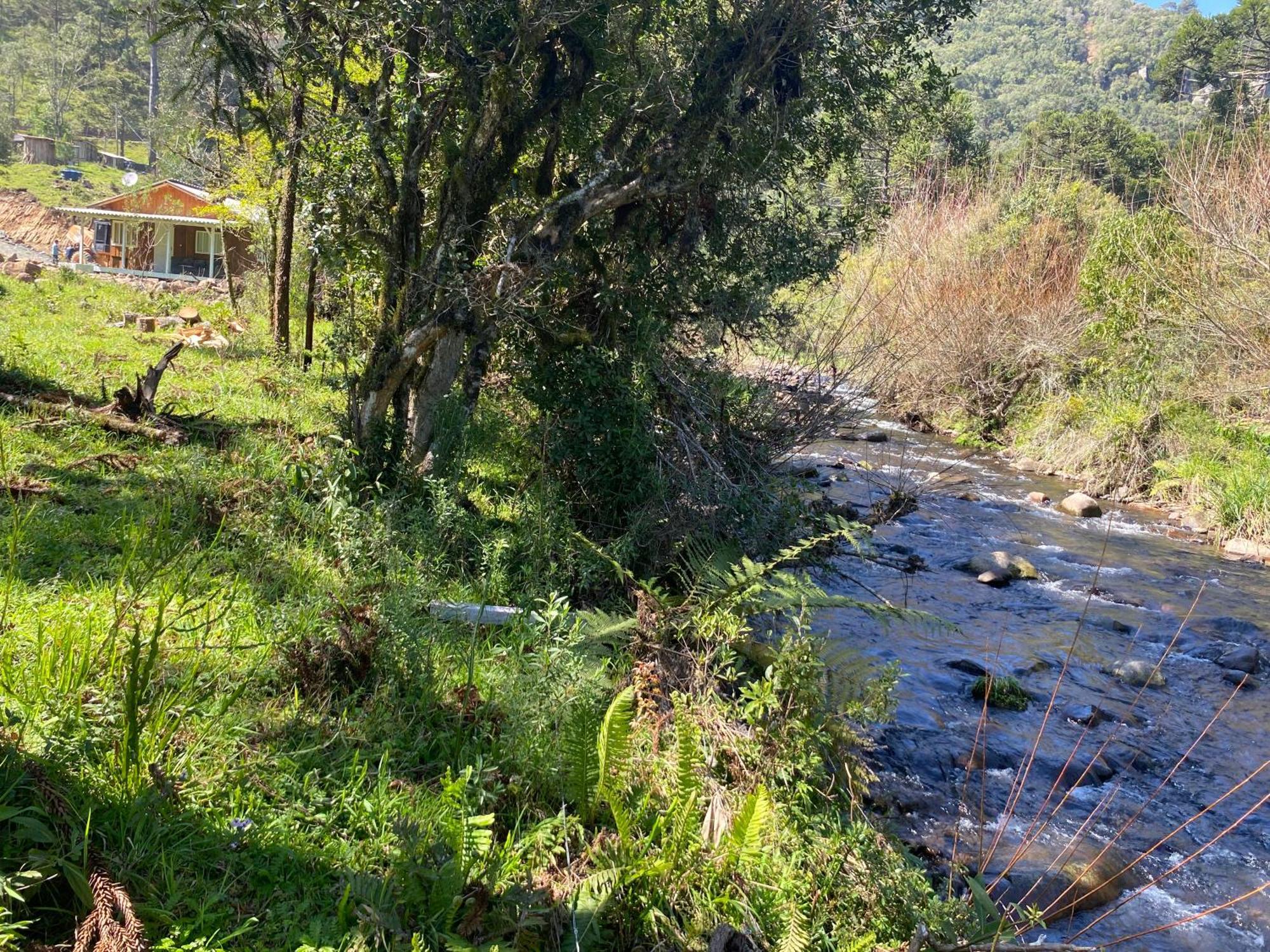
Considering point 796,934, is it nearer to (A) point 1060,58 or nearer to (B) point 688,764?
(B) point 688,764

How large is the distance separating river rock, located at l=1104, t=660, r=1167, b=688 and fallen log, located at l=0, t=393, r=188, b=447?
8.44m

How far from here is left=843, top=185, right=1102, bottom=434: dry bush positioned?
18.6 metres

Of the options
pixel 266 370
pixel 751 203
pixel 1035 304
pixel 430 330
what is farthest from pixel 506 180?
pixel 1035 304

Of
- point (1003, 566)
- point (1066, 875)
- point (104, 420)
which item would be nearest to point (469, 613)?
point (1066, 875)

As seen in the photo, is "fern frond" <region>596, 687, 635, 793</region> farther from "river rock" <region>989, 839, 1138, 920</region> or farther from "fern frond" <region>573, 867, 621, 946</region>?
"river rock" <region>989, 839, 1138, 920</region>

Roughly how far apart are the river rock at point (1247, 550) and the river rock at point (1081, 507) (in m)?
1.83

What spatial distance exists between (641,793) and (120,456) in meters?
5.02

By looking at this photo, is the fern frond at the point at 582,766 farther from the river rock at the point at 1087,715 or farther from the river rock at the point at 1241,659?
the river rock at the point at 1241,659

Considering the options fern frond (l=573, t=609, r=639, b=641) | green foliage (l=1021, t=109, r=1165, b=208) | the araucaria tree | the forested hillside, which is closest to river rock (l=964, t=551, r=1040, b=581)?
the araucaria tree

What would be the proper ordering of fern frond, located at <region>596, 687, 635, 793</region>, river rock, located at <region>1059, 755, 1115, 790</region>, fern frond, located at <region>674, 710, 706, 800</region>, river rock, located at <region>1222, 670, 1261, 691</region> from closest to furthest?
fern frond, located at <region>596, 687, 635, 793</region> → fern frond, located at <region>674, 710, 706, 800</region> → river rock, located at <region>1059, 755, 1115, 790</region> → river rock, located at <region>1222, 670, 1261, 691</region>

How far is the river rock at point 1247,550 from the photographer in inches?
494

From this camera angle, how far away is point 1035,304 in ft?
63.1

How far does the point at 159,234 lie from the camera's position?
3612cm

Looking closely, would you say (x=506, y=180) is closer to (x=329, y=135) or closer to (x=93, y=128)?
(x=329, y=135)
